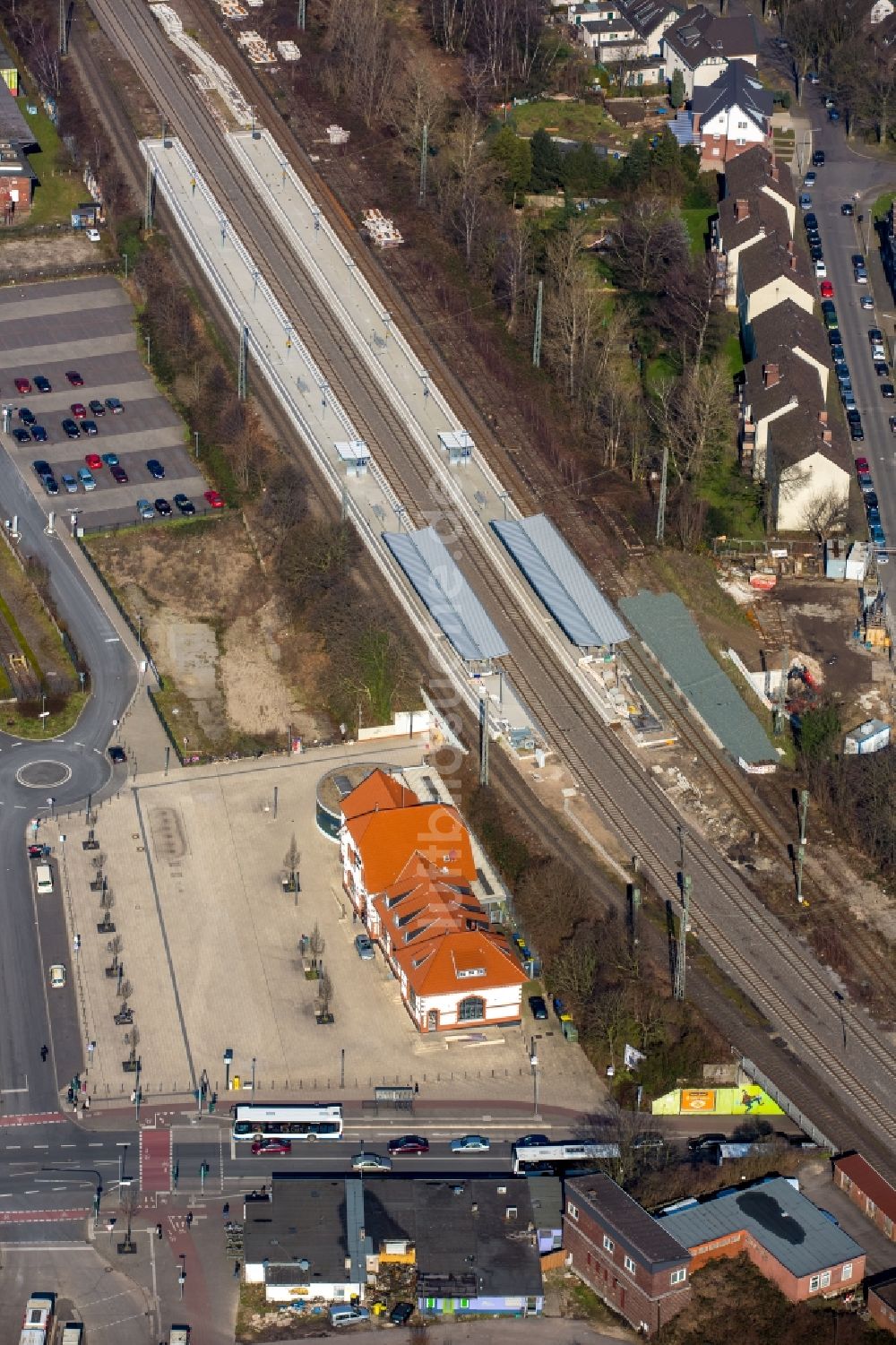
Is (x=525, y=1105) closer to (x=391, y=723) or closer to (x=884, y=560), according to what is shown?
(x=391, y=723)

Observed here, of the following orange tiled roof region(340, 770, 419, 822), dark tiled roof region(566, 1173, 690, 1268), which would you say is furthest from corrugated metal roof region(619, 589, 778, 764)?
dark tiled roof region(566, 1173, 690, 1268)

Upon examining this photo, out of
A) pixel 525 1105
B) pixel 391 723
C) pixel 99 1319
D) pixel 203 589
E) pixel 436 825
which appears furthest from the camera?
pixel 203 589

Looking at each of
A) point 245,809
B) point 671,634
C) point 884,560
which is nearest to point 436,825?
point 245,809

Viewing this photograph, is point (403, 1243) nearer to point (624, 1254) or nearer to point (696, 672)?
point (624, 1254)

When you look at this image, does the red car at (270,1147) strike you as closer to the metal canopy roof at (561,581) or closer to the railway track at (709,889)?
the railway track at (709,889)

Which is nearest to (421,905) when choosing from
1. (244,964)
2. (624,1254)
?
(244,964)

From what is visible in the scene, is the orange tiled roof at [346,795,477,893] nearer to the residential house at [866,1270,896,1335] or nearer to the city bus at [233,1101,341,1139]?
the city bus at [233,1101,341,1139]
